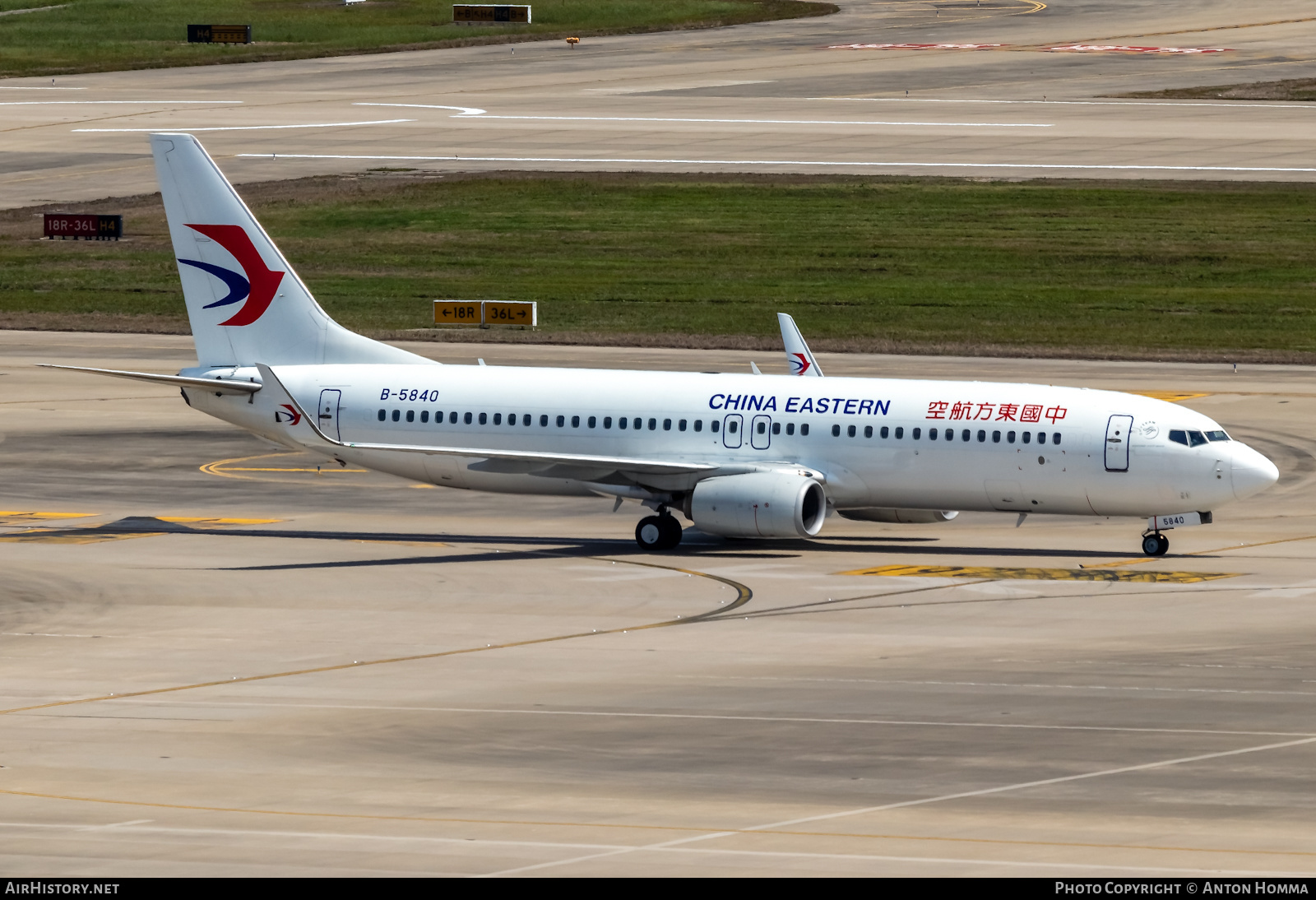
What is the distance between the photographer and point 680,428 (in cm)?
5200

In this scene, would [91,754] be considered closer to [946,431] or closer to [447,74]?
[946,431]

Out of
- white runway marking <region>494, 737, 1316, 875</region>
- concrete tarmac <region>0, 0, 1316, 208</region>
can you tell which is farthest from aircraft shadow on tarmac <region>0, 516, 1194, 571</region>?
concrete tarmac <region>0, 0, 1316, 208</region>

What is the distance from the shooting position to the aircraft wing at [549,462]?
167ft

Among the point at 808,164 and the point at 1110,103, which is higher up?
the point at 1110,103

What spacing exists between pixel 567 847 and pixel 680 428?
2612 centimetres

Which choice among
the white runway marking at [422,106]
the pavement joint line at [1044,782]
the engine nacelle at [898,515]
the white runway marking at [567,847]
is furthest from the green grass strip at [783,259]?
the white runway marking at [567,847]

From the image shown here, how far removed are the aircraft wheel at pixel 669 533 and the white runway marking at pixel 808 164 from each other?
69.9 metres

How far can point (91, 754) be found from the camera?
1252 inches

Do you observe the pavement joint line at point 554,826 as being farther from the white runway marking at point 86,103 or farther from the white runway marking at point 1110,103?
the white runway marking at point 86,103

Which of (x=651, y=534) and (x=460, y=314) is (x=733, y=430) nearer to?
(x=651, y=534)

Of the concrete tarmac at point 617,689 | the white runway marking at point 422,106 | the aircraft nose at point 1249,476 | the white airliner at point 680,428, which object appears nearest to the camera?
the concrete tarmac at point 617,689

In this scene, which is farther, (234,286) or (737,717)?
(234,286)

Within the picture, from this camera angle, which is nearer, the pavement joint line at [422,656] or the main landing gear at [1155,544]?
the pavement joint line at [422,656]

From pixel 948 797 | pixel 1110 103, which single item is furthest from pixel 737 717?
pixel 1110 103
